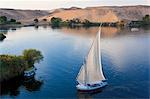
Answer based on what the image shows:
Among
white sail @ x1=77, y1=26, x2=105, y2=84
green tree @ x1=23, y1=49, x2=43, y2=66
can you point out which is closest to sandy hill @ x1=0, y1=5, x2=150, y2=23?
green tree @ x1=23, y1=49, x2=43, y2=66

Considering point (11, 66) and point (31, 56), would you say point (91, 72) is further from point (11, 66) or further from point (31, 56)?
point (31, 56)

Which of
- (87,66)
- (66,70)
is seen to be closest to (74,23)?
(66,70)

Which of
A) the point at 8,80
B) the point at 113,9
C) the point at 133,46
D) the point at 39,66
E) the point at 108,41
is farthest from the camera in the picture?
the point at 113,9

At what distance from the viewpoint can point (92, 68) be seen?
827 inches

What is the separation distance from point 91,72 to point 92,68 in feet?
0.82

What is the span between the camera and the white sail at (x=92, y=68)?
20.6 metres

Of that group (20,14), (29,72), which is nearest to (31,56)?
(29,72)

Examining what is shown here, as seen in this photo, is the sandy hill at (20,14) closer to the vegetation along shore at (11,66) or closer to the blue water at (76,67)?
the blue water at (76,67)

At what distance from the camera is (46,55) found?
3123 cm

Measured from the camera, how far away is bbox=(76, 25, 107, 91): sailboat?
67.3ft

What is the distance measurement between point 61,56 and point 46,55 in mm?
1680

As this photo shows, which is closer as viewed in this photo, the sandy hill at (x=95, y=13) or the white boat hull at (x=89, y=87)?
the white boat hull at (x=89, y=87)

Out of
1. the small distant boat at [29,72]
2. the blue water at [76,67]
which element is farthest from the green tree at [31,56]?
the blue water at [76,67]

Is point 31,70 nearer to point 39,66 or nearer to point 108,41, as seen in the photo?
point 39,66
